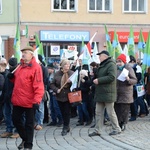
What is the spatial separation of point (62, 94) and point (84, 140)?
1.28 meters

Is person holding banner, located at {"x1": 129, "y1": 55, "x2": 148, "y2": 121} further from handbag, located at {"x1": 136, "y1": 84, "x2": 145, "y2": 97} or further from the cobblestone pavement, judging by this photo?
the cobblestone pavement

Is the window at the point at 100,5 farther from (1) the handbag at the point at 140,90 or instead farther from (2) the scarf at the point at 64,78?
(2) the scarf at the point at 64,78

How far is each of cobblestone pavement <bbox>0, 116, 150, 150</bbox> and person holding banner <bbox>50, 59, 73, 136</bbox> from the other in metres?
0.33

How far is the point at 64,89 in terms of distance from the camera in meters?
10.3

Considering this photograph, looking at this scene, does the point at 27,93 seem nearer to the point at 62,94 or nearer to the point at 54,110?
the point at 62,94

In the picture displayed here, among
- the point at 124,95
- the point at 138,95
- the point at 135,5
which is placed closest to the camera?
the point at 124,95

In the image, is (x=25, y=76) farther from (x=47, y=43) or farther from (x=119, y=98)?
(x=47, y=43)

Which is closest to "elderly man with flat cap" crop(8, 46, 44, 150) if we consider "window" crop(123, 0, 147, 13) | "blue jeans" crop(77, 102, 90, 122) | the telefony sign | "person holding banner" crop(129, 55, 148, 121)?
"blue jeans" crop(77, 102, 90, 122)

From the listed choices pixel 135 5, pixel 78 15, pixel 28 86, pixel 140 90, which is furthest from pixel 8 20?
pixel 28 86

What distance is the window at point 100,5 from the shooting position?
27.5 meters

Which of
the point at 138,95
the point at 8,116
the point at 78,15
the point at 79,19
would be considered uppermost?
the point at 78,15

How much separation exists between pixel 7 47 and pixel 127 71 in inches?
642

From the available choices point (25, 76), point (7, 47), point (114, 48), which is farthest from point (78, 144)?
point (7, 47)

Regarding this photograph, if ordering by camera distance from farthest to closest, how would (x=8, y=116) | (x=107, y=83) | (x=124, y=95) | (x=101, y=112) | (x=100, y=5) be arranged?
(x=100, y=5)
(x=124, y=95)
(x=8, y=116)
(x=101, y=112)
(x=107, y=83)
